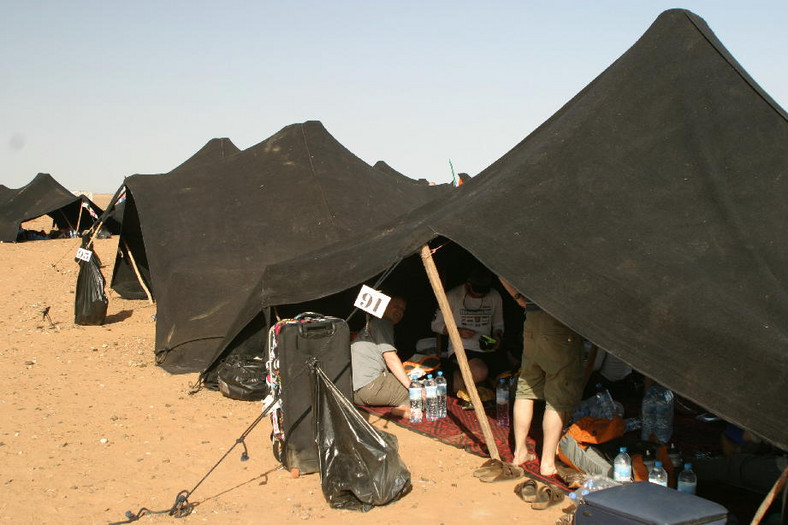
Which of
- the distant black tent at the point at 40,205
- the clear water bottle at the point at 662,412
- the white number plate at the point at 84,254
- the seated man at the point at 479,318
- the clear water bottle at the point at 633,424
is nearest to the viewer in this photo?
the clear water bottle at the point at 662,412

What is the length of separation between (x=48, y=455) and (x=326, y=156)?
615cm

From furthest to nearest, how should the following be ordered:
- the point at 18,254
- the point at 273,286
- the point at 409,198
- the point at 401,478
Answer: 1. the point at 18,254
2. the point at 409,198
3. the point at 273,286
4. the point at 401,478

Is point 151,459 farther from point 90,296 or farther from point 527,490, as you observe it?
point 90,296

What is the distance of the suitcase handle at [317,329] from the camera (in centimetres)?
545

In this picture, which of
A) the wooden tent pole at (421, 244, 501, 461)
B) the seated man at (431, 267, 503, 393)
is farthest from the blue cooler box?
the seated man at (431, 267, 503, 393)

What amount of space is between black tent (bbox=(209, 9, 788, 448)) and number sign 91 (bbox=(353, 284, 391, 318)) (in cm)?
26

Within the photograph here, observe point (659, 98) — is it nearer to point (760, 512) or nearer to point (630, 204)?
point (630, 204)

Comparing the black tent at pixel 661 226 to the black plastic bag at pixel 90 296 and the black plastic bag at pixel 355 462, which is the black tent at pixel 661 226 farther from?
the black plastic bag at pixel 90 296

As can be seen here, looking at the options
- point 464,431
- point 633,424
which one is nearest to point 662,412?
point 633,424

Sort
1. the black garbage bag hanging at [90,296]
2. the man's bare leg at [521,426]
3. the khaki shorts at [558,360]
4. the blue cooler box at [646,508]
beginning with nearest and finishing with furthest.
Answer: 1. the blue cooler box at [646,508]
2. the khaki shorts at [558,360]
3. the man's bare leg at [521,426]
4. the black garbage bag hanging at [90,296]

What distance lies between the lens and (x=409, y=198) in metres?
11.9

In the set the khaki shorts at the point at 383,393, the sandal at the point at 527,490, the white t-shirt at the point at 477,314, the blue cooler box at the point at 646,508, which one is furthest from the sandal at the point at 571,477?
the white t-shirt at the point at 477,314

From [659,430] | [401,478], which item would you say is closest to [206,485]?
[401,478]

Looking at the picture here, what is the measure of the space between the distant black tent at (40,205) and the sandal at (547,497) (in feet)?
70.7
